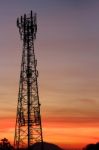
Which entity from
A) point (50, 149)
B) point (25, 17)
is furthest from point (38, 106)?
point (50, 149)

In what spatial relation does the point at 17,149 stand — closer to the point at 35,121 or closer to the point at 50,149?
the point at 35,121

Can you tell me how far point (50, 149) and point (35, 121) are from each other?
3481 cm

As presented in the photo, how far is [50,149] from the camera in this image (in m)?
108

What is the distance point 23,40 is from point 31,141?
1997 centimetres

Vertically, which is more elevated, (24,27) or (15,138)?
(24,27)

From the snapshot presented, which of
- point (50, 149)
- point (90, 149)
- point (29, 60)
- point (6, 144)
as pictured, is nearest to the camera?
point (90, 149)

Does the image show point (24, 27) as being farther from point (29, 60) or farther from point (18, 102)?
point (18, 102)

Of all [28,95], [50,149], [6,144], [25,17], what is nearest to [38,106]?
[28,95]

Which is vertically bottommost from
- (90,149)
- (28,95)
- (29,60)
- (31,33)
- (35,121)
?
(90,149)

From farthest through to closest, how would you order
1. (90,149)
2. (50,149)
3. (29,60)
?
(50,149) → (29,60) → (90,149)

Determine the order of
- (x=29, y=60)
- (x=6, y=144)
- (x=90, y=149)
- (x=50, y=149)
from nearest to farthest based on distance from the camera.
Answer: (x=90, y=149)
(x=29, y=60)
(x=6, y=144)
(x=50, y=149)

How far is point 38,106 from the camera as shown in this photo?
75.5m

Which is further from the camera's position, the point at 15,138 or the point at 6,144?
the point at 6,144

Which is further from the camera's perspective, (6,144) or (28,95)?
(6,144)
